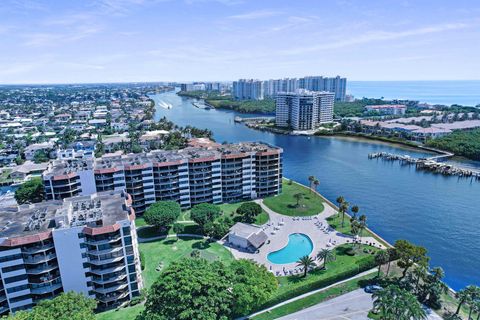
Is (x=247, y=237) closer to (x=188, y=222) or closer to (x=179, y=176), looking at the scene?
(x=188, y=222)

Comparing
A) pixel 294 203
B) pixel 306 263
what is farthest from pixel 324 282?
pixel 294 203

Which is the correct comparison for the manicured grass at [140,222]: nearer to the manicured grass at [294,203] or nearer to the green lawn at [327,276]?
the manicured grass at [294,203]

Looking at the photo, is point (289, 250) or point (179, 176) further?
point (179, 176)

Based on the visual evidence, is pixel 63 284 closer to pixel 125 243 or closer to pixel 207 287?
pixel 125 243

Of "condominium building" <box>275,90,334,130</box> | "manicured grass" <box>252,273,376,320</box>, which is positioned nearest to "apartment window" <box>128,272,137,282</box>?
"manicured grass" <box>252,273,376,320</box>

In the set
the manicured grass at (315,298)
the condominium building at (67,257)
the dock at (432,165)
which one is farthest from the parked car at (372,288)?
the dock at (432,165)

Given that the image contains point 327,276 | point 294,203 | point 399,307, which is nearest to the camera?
point 399,307
